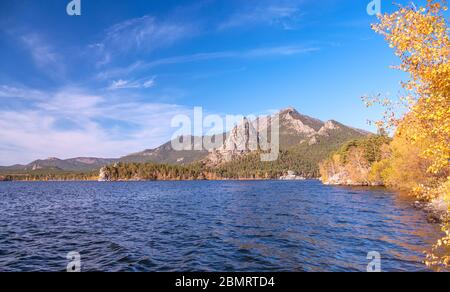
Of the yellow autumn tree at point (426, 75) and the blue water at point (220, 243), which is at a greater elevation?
the yellow autumn tree at point (426, 75)

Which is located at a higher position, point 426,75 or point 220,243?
point 426,75

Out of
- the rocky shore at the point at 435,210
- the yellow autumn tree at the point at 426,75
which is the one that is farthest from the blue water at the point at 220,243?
the yellow autumn tree at the point at 426,75

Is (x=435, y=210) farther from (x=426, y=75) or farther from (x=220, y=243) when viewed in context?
(x=426, y=75)

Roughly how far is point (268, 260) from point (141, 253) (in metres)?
10.9

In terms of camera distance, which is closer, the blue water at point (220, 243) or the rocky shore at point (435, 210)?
the blue water at point (220, 243)

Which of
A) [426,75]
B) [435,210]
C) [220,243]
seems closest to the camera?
[426,75]

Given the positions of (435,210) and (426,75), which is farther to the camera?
(435,210)

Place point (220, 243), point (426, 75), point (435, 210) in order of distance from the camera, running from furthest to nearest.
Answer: point (435, 210) < point (220, 243) < point (426, 75)

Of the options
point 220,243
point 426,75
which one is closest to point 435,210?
point 220,243

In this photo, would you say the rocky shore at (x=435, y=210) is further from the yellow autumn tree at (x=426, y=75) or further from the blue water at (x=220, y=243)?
the yellow autumn tree at (x=426, y=75)

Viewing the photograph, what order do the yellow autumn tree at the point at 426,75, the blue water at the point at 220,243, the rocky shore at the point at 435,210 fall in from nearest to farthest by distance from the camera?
→ the yellow autumn tree at the point at 426,75 < the blue water at the point at 220,243 < the rocky shore at the point at 435,210

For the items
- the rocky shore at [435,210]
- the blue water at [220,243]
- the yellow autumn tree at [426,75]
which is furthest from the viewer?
the rocky shore at [435,210]
